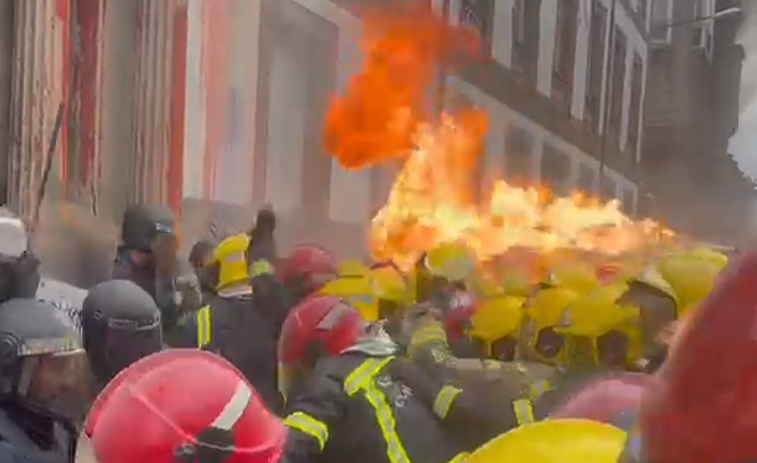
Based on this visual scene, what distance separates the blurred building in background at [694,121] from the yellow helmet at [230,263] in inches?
38.7

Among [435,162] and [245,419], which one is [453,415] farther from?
[435,162]

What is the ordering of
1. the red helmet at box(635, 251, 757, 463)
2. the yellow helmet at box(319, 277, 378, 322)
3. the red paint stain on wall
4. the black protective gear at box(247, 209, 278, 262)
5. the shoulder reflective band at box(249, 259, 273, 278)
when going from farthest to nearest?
1. the red paint stain on wall
2. the black protective gear at box(247, 209, 278, 262)
3. the shoulder reflective band at box(249, 259, 273, 278)
4. the yellow helmet at box(319, 277, 378, 322)
5. the red helmet at box(635, 251, 757, 463)

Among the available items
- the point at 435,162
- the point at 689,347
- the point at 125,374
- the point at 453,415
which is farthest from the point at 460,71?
the point at 689,347

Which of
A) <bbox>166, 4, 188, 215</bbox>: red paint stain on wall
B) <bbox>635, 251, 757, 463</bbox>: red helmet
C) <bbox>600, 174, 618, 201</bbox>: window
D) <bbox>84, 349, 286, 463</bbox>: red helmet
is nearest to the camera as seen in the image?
<bbox>635, 251, 757, 463</bbox>: red helmet

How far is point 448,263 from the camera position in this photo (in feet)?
7.45

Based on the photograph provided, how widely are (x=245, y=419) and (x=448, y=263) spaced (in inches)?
45.0

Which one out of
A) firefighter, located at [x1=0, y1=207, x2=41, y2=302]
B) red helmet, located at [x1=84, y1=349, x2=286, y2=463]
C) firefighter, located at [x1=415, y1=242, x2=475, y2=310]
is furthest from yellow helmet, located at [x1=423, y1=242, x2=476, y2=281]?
red helmet, located at [x1=84, y1=349, x2=286, y2=463]

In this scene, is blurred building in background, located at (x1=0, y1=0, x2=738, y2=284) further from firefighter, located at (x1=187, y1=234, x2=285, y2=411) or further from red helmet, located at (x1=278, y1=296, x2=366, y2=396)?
red helmet, located at (x1=278, y1=296, x2=366, y2=396)

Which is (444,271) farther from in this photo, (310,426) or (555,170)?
(310,426)

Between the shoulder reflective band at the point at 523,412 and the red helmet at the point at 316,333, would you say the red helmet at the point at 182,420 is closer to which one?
the shoulder reflective band at the point at 523,412

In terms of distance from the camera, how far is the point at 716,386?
1.79 feet

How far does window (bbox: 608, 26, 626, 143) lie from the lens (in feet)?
6.13

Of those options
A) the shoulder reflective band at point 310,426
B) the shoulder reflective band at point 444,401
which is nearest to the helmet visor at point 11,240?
the shoulder reflective band at point 310,426

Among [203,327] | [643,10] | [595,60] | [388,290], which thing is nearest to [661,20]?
[643,10]
